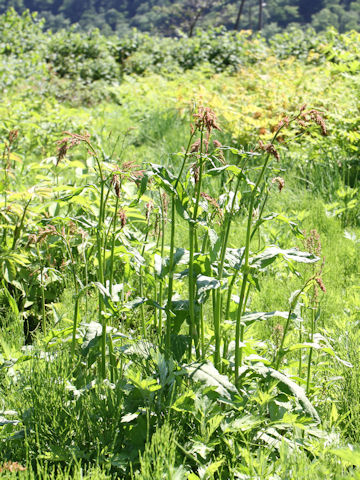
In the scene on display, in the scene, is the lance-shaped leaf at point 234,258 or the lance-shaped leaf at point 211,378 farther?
the lance-shaped leaf at point 234,258

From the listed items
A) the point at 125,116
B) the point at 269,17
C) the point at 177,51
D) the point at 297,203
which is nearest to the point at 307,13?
the point at 269,17

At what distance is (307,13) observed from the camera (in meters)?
55.4

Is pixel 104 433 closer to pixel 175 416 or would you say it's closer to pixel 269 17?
pixel 175 416

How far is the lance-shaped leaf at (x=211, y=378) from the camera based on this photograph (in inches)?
60.1

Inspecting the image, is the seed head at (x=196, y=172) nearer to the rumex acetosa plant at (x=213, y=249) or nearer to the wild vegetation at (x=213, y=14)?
the rumex acetosa plant at (x=213, y=249)

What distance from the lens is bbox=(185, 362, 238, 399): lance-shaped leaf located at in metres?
1.53

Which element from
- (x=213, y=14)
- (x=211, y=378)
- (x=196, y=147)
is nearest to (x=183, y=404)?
(x=211, y=378)

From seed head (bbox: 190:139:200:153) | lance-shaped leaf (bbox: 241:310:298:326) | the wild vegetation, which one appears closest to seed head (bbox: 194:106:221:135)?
seed head (bbox: 190:139:200:153)

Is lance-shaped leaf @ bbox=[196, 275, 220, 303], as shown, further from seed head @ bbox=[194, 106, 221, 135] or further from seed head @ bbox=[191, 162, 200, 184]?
seed head @ bbox=[194, 106, 221, 135]

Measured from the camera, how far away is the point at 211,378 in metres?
1.56

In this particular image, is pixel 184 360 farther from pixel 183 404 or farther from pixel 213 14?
pixel 213 14

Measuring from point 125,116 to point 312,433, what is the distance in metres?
7.16

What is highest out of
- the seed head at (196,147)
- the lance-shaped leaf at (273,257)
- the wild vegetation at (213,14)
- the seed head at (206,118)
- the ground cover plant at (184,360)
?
the wild vegetation at (213,14)

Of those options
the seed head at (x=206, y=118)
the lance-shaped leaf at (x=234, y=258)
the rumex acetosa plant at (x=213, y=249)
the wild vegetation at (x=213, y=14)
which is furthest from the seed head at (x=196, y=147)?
the wild vegetation at (x=213, y=14)
